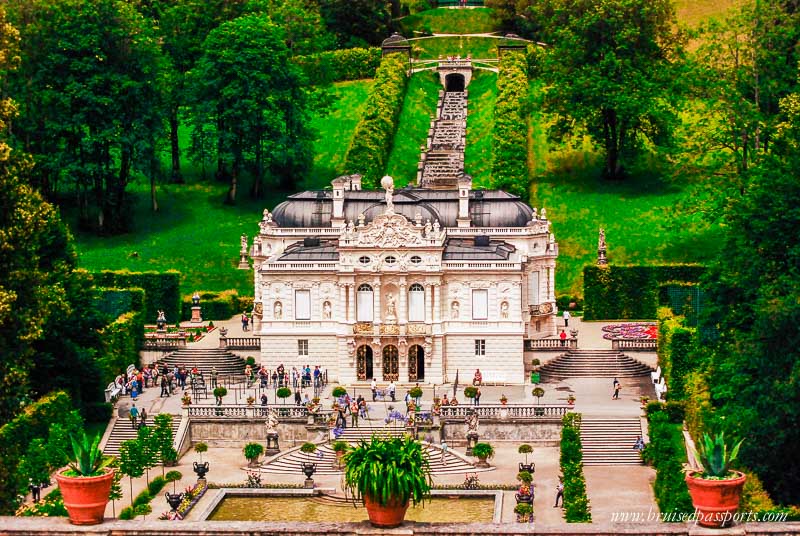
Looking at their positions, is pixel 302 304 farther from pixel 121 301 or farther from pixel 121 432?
pixel 121 301

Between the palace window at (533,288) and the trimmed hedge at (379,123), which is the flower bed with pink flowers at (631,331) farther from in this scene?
the trimmed hedge at (379,123)

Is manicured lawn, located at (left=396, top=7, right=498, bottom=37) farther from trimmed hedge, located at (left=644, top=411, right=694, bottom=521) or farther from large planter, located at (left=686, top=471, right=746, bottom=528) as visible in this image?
large planter, located at (left=686, top=471, right=746, bottom=528)

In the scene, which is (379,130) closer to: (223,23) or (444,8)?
(223,23)

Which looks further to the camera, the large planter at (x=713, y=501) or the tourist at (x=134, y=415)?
the tourist at (x=134, y=415)

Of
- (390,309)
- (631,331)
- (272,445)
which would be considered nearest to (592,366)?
(631,331)

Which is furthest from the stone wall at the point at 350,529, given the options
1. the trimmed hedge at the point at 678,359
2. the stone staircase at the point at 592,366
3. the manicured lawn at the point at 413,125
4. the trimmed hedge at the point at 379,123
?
the manicured lawn at the point at 413,125
